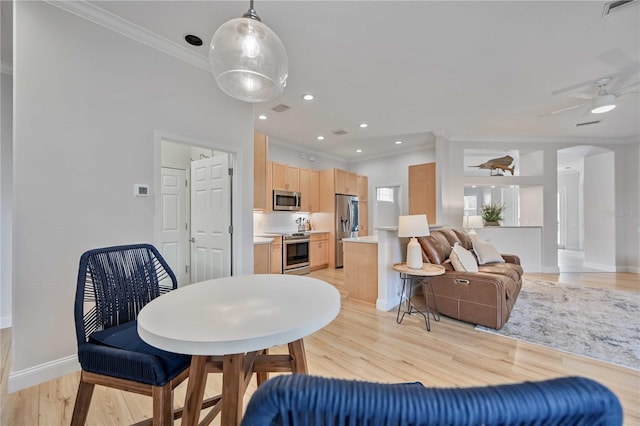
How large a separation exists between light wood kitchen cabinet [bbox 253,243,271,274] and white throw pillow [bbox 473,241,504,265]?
3091mm

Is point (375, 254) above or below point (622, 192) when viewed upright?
below

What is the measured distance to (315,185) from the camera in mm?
6156

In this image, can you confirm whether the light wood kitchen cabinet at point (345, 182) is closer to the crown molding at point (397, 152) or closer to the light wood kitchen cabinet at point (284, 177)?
the crown molding at point (397, 152)

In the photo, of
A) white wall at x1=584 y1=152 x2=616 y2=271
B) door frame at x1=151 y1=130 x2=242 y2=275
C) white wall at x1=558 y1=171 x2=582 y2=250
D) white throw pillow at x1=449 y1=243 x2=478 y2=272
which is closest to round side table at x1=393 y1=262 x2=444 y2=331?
white throw pillow at x1=449 y1=243 x2=478 y2=272

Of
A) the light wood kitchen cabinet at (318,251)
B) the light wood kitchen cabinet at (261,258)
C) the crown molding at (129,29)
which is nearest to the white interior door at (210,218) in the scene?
the light wood kitchen cabinet at (261,258)

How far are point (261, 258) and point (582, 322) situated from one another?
396cm

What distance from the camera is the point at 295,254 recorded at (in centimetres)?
519

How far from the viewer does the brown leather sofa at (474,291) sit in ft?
8.75

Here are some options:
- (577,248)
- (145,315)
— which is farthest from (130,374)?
(577,248)

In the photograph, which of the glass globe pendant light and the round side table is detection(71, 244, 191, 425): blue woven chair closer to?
the glass globe pendant light

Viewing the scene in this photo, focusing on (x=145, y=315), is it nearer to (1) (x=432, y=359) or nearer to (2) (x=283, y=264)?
(1) (x=432, y=359)

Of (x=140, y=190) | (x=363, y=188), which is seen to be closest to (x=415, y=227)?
(x=140, y=190)

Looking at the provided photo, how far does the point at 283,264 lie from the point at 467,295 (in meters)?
3.11

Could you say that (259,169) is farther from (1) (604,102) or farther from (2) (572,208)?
(2) (572,208)
